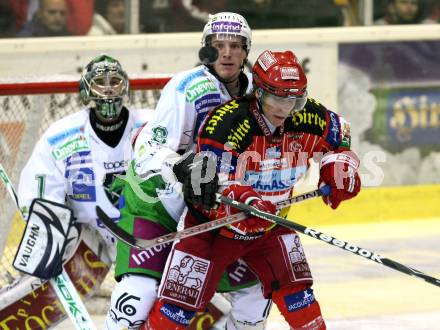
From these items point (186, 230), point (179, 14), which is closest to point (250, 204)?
point (186, 230)

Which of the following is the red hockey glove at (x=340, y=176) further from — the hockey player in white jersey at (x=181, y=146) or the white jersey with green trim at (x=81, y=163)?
the white jersey with green trim at (x=81, y=163)

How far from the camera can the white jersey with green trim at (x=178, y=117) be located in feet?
13.0

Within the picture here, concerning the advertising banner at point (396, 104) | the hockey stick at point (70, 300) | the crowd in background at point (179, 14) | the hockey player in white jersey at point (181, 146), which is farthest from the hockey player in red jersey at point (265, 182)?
the advertising banner at point (396, 104)

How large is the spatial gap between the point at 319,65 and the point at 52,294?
9.13 ft

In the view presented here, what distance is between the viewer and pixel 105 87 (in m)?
4.93

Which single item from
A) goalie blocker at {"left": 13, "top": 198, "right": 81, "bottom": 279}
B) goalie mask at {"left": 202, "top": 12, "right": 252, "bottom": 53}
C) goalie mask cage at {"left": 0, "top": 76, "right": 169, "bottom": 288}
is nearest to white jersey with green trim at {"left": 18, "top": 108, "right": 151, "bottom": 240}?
goalie blocker at {"left": 13, "top": 198, "right": 81, "bottom": 279}

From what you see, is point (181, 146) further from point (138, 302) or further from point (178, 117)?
point (138, 302)

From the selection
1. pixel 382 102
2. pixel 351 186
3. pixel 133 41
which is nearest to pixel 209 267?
pixel 351 186

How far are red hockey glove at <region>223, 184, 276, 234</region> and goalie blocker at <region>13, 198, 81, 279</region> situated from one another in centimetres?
119

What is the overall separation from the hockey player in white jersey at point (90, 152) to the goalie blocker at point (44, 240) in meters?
0.08

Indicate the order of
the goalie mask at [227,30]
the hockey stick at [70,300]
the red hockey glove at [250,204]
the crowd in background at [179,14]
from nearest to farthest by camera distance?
the red hockey glove at [250,204] → the goalie mask at [227,30] → the hockey stick at [70,300] → the crowd in background at [179,14]

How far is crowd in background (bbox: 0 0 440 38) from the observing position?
686 cm

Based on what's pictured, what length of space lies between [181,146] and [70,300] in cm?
103

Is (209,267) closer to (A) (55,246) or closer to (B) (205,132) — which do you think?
(B) (205,132)
